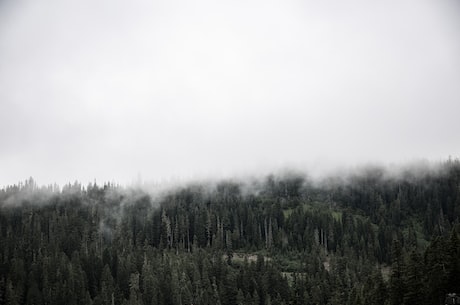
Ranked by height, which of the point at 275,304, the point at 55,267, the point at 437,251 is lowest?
the point at 275,304

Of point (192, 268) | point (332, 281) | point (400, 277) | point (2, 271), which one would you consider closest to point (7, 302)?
point (2, 271)

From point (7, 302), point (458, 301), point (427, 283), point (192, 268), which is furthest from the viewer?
point (192, 268)

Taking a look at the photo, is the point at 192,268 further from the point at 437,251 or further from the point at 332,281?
the point at 437,251

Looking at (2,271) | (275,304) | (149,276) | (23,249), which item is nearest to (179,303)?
(149,276)

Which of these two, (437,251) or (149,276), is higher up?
(437,251)

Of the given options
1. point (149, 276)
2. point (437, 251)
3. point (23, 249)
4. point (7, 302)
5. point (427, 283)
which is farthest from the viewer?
point (23, 249)

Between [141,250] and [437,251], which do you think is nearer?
[437,251]

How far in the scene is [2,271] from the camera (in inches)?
6545

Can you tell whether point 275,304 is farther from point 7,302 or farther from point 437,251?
point 7,302

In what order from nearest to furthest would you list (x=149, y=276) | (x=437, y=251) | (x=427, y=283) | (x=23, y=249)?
1. (x=427, y=283)
2. (x=437, y=251)
3. (x=149, y=276)
4. (x=23, y=249)

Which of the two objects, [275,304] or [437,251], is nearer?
[437,251]

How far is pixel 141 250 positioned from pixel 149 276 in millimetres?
37867

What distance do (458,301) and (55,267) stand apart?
129 meters

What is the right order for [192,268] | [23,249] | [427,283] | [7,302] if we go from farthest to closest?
[23,249] → [192,268] → [7,302] → [427,283]
